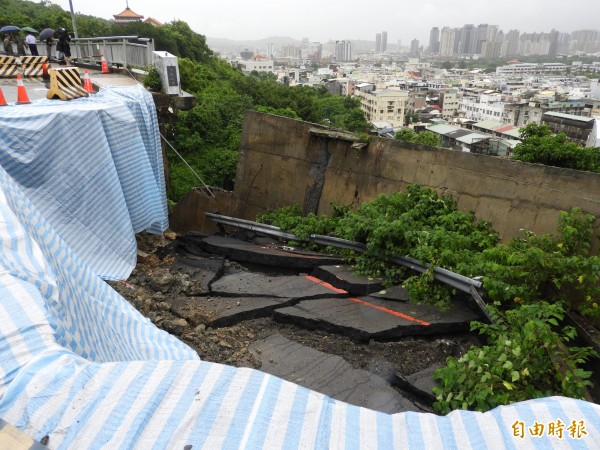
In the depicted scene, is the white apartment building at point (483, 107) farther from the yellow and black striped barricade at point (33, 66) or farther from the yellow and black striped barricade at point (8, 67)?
the yellow and black striped barricade at point (8, 67)

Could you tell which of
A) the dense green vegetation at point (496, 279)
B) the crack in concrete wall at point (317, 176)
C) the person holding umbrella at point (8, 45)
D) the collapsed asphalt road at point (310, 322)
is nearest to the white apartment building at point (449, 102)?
the person holding umbrella at point (8, 45)

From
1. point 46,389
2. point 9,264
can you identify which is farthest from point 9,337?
point 9,264

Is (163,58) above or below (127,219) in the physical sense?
above

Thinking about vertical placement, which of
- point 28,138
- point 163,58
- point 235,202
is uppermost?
point 163,58

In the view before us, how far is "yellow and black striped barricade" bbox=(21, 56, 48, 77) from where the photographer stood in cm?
1384

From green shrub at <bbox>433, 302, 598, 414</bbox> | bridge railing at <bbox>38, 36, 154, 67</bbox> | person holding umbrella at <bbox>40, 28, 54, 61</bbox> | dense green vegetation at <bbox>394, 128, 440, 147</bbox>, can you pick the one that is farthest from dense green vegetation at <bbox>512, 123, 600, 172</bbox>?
person holding umbrella at <bbox>40, 28, 54, 61</bbox>

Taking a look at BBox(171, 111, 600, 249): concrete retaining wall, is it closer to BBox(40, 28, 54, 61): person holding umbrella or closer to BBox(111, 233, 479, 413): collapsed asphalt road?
BBox(111, 233, 479, 413): collapsed asphalt road

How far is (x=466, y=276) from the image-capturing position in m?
4.88

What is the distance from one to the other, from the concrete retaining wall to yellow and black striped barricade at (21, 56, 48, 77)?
8.76m

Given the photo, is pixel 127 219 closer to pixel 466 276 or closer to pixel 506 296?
pixel 466 276

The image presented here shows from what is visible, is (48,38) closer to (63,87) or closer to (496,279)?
(63,87)

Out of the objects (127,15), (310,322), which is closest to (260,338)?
(310,322)

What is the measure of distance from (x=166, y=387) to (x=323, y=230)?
5.57 metres

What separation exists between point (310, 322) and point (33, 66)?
1462 cm
